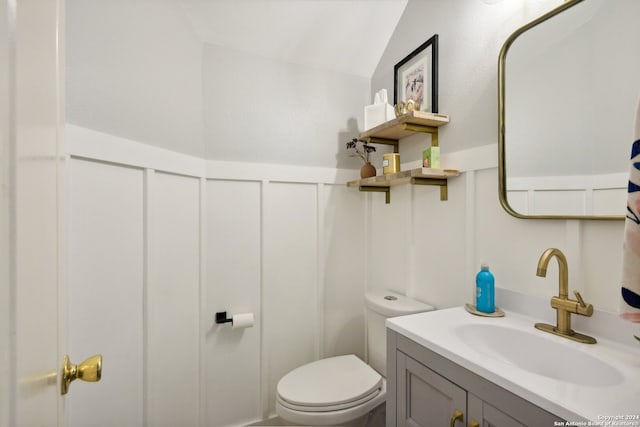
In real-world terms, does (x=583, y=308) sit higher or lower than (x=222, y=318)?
higher

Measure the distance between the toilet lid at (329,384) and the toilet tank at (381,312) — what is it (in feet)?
0.35

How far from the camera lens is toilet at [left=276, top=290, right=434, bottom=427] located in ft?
4.20

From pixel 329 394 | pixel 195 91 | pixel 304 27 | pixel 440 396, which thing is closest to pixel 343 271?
pixel 329 394

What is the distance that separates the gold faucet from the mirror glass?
0.16m

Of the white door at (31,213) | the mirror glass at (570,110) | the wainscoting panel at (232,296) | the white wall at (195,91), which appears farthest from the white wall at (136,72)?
the mirror glass at (570,110)

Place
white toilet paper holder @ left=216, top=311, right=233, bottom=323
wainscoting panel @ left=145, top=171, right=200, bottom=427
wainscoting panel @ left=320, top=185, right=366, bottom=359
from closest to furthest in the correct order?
wainscoting panel @ left=145, top=171, right=200, bottom=427 < white toilet paper holder @ left=216, top=311, right=233, bottom=323 < wainscoting panel @ left=320, top=185, right=366, bottom=359

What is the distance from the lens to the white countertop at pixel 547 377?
1.94ft

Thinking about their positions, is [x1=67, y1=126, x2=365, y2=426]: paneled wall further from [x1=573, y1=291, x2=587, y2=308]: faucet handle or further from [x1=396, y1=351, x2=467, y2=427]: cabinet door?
[x1=573, y1=291, x2=587, y2=308]: faucet handle

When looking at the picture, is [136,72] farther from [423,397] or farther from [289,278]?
[423,397]

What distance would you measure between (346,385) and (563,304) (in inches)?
37.3

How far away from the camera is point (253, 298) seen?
1.69 metres

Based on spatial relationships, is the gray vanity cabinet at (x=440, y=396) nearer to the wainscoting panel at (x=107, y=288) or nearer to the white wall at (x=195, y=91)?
the wainscoting panel at (x=107, y=288)

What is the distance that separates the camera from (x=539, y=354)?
0.94 m

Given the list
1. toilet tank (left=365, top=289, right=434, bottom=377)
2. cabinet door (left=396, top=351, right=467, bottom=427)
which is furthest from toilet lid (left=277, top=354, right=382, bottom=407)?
cabinet door (left=396, top=351, right=467, bottom=427)
